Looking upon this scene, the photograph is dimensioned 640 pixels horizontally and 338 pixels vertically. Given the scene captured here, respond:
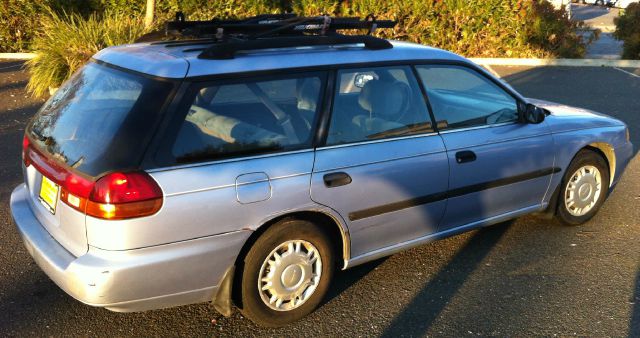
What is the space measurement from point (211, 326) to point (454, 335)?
1.42 m

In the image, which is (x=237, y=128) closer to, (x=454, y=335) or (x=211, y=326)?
(x=211, y=326)

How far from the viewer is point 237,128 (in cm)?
348

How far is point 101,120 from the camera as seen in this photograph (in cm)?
335

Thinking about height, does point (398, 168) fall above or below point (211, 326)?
above

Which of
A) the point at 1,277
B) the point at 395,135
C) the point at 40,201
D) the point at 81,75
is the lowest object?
the point at 1,277

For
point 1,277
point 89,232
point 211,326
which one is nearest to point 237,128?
point 89,232

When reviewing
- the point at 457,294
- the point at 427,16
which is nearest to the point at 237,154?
the point at 457,294

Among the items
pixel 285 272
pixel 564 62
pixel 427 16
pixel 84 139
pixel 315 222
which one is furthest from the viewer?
pixel 427 16

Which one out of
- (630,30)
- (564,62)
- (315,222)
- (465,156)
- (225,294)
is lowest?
(564,62)

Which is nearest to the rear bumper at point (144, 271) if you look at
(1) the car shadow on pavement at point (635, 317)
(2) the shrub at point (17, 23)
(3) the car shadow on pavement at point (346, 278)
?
(3) the car shadow on pavement at point (346, 278)

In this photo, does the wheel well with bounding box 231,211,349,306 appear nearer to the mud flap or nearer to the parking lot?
the mud flap

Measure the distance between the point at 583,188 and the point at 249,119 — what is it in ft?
10.1

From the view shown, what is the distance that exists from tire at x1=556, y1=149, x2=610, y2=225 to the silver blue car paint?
0.32 m

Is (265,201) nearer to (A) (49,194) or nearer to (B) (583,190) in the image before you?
(A) (49,194)
